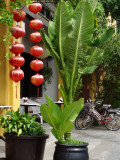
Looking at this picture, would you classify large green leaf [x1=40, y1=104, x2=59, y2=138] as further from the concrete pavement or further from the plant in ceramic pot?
the concrete pavement

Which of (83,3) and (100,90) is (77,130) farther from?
(83,3)

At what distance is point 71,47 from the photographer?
21.7ft

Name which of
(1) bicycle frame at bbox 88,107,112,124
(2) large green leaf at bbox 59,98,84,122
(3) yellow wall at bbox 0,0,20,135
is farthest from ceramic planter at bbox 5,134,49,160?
(1) bicycle frame at bbox 88,107,112,124

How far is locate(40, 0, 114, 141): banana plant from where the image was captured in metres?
6.47

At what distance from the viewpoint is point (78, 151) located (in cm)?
619

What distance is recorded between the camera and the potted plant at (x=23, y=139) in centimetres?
634

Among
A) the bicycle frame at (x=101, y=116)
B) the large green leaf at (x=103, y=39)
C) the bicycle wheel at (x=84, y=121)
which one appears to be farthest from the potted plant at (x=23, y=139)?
the bicycle frame at (x=101, y=116)

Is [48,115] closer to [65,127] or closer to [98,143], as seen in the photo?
[65,127]

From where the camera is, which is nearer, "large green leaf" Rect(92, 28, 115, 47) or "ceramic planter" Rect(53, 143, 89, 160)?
"ceramic planter" Rect(53, 143, 89, 160)

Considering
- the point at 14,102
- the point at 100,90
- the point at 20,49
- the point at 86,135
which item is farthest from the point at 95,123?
the point at 20,49

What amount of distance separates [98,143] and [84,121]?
3.25m

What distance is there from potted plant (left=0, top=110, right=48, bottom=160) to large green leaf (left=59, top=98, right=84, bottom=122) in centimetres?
53

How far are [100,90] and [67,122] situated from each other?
32.4 ft

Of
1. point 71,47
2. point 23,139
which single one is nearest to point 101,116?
point 71,47
